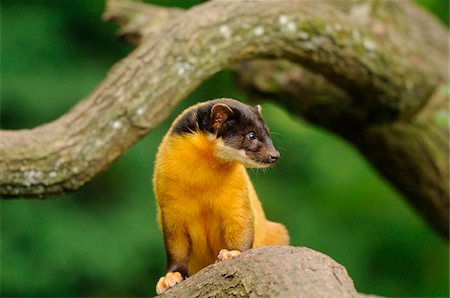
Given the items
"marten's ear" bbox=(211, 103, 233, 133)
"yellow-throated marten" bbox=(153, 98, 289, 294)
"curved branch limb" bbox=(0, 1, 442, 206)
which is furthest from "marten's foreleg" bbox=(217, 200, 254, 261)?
"curved branch limb" bbox=(0, 1, 442, 206)

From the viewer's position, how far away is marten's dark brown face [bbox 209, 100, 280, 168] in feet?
16.9

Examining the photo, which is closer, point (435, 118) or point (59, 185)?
point (59, 185)

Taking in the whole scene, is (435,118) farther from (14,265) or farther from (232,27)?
(14,265)

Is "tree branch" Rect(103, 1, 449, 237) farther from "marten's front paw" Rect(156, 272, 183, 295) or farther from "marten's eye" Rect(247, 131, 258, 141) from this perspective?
"marten's front paw" Rect(156, 272, 183, 295)

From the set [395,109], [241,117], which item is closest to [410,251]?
Result: [395,109]

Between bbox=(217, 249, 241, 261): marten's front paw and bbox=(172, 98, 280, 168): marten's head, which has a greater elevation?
bbox=(172, 98, 280, 168): marten's head

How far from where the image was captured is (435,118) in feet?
27.6

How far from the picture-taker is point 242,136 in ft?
A: 17.1

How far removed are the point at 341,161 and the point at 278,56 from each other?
466cm

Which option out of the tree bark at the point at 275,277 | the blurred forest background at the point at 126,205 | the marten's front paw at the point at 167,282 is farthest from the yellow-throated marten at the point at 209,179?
the blurred forest background at the point at 126,205

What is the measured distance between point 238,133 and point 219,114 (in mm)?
150

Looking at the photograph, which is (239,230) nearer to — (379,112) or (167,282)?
(167,282)

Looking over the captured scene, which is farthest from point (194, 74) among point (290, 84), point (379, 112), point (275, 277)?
point (275, 277)

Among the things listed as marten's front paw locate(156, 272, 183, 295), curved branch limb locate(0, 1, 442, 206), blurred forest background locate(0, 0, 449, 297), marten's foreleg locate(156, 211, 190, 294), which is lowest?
blurred forest background locate(0, 0, 449, 297)
